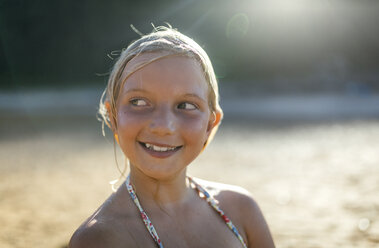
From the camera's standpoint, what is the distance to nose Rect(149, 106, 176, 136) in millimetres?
1563

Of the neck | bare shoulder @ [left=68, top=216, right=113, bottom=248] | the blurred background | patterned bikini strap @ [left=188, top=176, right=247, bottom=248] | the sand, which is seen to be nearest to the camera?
bare shoulder @ [left=68, top=216, right=113, bottom=248]

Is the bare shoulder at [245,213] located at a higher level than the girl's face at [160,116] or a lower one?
lower

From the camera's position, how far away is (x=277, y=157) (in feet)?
22.4

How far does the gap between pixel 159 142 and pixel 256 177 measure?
4272 millimetres

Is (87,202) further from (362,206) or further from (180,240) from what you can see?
(180,240)

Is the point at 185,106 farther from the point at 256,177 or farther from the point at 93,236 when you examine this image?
the point at 256,177

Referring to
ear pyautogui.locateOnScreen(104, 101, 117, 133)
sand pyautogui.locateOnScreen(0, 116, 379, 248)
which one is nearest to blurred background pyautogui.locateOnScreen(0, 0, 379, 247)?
sand pyautogui.locateOnScreen(0, 116, 379, 248)

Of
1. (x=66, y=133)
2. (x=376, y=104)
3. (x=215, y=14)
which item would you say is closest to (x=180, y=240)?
(x=66, y=133)

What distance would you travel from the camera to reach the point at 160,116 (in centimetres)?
158

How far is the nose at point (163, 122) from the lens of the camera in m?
1.56

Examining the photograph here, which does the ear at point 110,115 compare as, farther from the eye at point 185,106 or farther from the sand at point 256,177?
the sand at point 256,177

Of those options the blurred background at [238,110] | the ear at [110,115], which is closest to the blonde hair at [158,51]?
the ear at [110,115]

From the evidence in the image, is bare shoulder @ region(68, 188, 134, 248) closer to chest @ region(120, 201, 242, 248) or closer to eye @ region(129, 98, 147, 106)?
chest @ region(120, 201, 242, 248)

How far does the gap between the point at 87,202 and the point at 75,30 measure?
15.9 m
